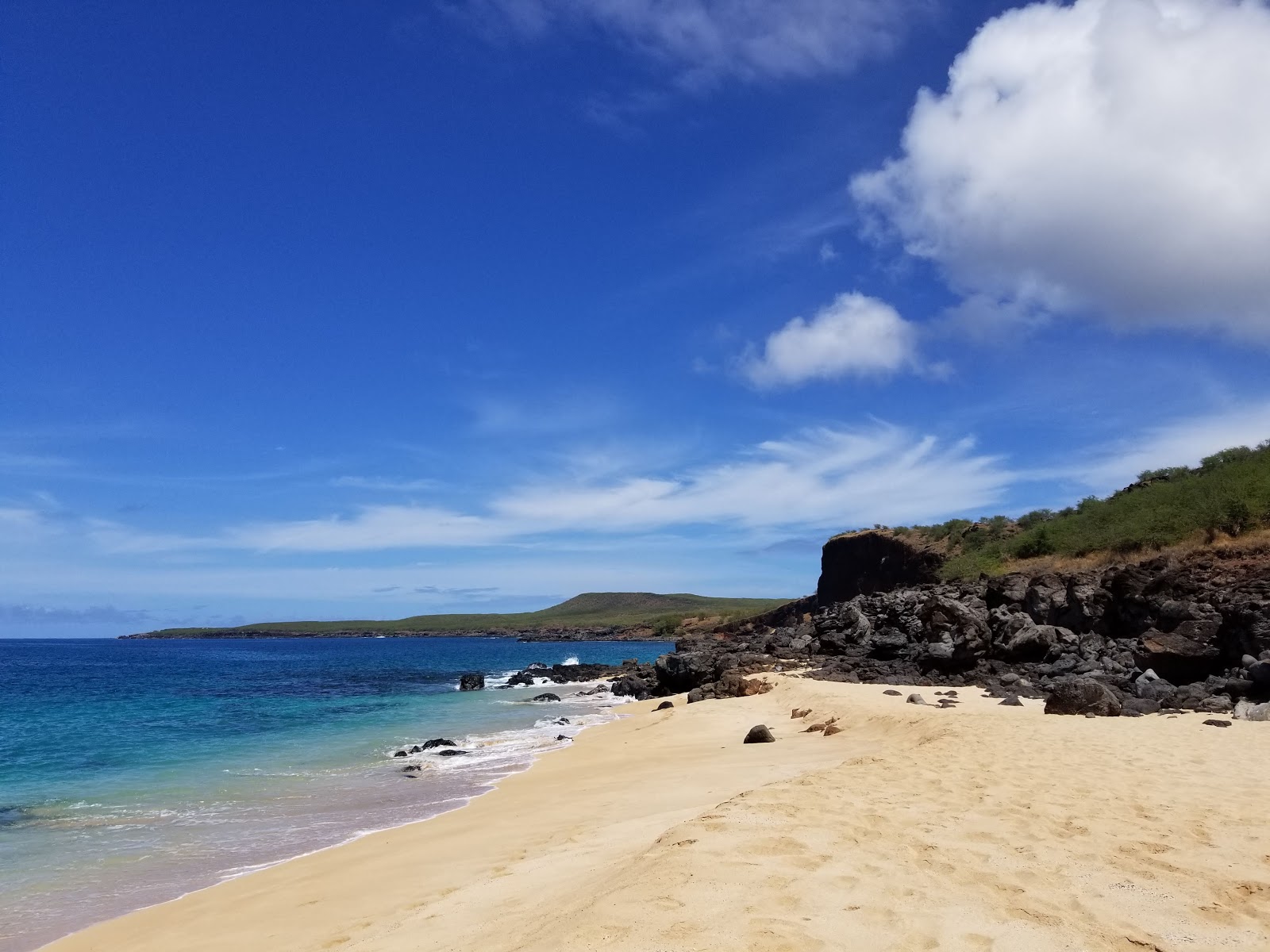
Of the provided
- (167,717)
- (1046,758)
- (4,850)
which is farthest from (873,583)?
(4,850)

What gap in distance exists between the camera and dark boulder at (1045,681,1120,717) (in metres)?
15.2

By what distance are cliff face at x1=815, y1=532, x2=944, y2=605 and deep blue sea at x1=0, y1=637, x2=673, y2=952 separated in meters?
34.9

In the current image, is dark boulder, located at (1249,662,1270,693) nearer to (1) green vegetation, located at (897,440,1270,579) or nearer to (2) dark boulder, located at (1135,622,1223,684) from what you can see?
(2) dark boulder, located at (1135,622,1223,684)

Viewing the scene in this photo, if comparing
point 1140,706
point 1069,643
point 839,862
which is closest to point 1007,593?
point 1069,643

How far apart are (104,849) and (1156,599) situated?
89.9 ft

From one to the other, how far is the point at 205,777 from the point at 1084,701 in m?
19.5

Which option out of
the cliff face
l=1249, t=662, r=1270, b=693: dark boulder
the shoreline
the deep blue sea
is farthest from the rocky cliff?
the cliff face

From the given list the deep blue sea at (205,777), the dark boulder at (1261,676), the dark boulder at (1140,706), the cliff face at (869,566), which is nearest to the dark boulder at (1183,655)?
the dark boulder at (1261,676)

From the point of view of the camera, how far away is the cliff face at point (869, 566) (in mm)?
65125

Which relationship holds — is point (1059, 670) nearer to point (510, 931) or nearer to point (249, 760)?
point (510, 931)

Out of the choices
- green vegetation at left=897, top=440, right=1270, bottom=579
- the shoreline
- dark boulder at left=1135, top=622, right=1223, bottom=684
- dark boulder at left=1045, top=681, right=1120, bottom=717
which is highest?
green vegetation at left=897, top=440, right=1270, bottom=579

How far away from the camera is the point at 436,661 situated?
86188mm

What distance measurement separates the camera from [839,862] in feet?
21.0

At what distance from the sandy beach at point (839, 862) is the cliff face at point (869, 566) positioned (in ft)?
166
